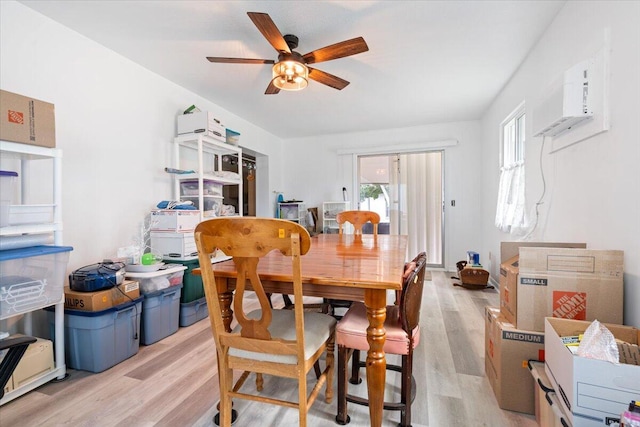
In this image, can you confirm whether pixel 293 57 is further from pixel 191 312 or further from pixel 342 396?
pixel 191 312

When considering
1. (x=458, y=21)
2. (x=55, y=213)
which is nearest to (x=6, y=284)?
(x=55, y=213)

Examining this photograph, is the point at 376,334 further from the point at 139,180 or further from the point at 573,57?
the point at 139,180

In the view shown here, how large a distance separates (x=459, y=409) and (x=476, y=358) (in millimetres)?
613

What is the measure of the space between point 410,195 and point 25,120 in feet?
15.9

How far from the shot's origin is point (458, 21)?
2072 mm

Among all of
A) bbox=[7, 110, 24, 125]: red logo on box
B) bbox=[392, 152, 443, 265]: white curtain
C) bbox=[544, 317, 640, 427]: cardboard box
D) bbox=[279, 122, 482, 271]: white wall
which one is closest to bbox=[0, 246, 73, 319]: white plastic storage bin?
bbox=[7, 110, 24, 125]: red logo on box

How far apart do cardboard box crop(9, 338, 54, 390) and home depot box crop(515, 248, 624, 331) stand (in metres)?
2.72

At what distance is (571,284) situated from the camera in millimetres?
1313

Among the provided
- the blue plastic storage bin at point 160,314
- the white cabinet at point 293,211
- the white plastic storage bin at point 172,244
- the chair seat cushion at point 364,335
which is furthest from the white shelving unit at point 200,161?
the chair seat cushion at point 364,335

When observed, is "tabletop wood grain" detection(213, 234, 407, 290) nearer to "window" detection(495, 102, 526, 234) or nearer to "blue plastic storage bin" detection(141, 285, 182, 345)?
"blue plastic storage bin" detection(141, 285, 182, 345)

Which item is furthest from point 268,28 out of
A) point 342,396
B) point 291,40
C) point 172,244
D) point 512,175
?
point 512,175

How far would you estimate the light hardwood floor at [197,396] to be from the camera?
140 cm

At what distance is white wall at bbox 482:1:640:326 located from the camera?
50.8 inches

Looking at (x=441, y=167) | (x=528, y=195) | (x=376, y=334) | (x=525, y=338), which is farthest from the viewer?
(x=441, y=167)
